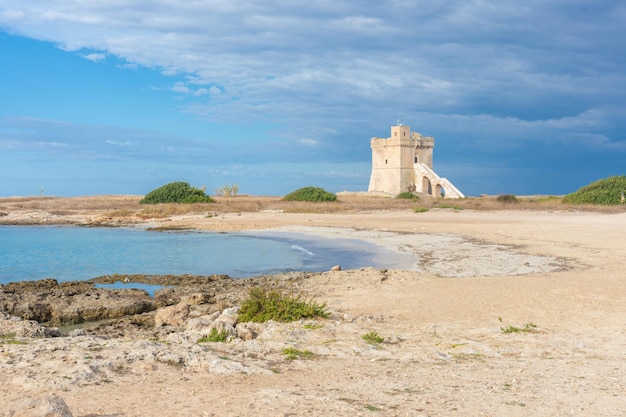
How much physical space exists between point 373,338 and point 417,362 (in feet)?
3.35

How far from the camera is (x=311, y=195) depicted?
51.8 m

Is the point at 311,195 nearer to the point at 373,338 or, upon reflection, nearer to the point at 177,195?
the point at 177,195

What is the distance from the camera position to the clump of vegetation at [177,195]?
50.9 meters

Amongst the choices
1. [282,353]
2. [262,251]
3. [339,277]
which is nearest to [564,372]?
[282,353]

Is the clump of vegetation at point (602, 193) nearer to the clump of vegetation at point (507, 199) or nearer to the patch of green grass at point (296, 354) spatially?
the clump of vegetation at point (507, 199)

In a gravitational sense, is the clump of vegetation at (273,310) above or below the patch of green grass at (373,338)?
above

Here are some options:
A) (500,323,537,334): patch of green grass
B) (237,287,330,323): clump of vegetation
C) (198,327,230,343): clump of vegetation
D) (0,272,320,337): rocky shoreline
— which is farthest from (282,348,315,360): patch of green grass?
(0,272,320,337): rocky shoreline

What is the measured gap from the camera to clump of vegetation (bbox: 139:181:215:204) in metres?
50.9

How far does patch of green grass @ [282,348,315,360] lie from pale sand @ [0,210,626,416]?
130 mm

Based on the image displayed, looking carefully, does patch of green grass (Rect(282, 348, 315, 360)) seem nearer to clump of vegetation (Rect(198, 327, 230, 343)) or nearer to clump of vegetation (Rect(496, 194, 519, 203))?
clump of vegetation (Rect(198, 327, 230, 343))

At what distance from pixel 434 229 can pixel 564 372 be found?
2189 cm

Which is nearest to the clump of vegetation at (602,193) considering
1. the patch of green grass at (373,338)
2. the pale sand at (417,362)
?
the pale sand at (417,362)

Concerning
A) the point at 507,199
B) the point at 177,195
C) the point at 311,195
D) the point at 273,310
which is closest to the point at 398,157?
the point at 311,195

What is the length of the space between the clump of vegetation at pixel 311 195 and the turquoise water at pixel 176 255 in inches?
839
